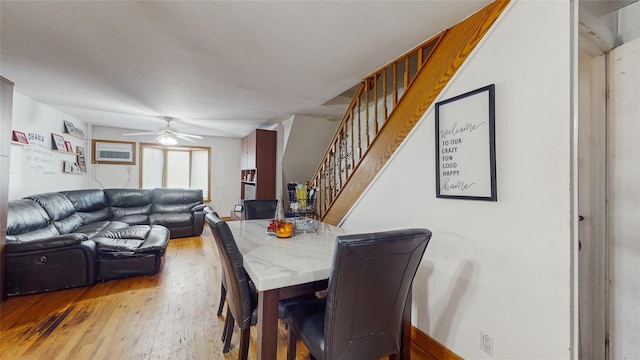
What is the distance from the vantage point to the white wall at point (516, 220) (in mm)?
1110

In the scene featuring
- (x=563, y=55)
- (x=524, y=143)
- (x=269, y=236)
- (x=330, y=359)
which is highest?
(x=563, y=55)

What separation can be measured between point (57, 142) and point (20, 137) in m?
0.90

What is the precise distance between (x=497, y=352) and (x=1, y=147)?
13.1 ft

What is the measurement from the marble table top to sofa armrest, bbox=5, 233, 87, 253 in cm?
190

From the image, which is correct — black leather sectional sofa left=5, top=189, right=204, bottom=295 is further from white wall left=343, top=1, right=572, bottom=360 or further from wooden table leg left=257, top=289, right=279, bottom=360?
white wall left=343, top=1, right=572, bottom=360

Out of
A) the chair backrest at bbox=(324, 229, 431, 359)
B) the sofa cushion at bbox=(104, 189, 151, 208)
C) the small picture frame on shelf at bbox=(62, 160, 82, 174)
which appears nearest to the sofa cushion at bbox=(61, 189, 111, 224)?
the sofa cushion at bbox=(104, 189, 151, 208)

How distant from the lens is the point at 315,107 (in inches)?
141

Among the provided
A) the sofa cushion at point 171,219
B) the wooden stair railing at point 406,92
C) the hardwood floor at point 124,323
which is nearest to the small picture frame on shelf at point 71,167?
the sofa cushion at point 171,219

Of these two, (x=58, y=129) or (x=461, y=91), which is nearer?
(x=461, y=91)

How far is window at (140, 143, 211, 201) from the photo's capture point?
5910 mm

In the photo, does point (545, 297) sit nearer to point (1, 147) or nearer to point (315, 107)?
point (315, 107)

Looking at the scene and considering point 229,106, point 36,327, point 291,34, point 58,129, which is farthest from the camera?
point 58,129

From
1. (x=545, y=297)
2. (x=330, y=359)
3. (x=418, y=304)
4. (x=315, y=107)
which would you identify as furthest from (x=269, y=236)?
(x=315, y=107)

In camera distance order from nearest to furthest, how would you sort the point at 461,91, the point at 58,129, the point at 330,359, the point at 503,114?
the point at 330,359
the point at 503,114
the point at 461,91
the point at 58,129
